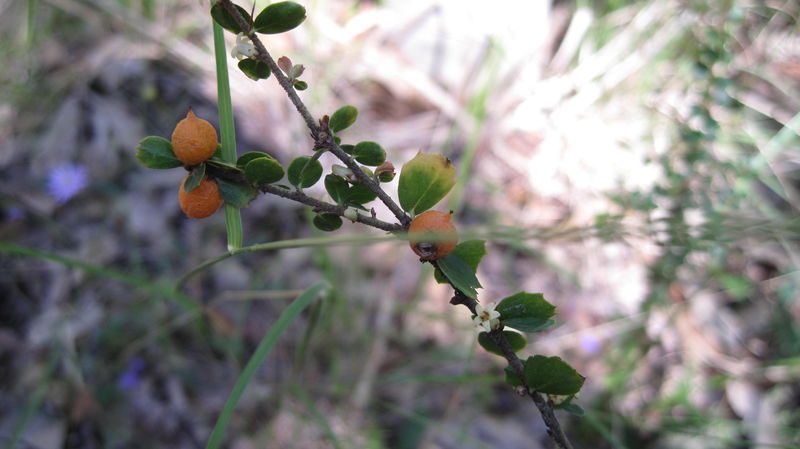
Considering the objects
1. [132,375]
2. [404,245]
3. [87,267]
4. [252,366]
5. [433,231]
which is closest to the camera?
[433,231]

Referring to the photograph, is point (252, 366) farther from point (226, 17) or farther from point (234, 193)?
point (226, 17)

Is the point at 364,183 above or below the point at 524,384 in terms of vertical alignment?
above

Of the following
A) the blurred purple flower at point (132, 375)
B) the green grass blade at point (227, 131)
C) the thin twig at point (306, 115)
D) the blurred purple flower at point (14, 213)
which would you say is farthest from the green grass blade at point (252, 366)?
the blurred purple flower at point (14, 213)

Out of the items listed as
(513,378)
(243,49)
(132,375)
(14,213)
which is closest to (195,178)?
(243,49)

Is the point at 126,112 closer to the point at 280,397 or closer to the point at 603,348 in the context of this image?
the point at 280,397

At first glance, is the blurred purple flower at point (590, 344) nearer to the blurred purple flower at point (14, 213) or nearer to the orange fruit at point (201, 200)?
the orange fruit at point (201, 200)

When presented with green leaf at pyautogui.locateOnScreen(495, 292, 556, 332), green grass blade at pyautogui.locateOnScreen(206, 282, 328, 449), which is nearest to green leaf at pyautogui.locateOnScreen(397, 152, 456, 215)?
green leaf at pyautogui.locateOnScreen(495, 292, 556, 332)

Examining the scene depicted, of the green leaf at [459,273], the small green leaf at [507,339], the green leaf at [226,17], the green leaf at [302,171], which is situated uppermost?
the green leaf at [226,17]
